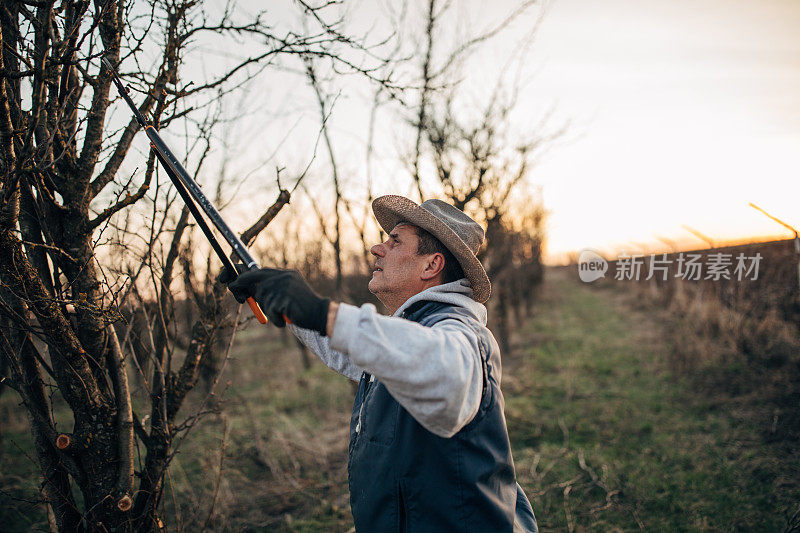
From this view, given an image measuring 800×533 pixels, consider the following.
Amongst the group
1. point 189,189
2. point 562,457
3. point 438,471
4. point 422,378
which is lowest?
point 562,457

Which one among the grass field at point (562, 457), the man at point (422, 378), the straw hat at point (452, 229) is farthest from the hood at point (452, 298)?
the grass field at point (562, 457)

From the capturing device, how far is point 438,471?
1.58 metres

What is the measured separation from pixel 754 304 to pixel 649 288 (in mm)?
9412

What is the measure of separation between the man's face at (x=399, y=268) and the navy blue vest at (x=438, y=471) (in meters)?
0.36

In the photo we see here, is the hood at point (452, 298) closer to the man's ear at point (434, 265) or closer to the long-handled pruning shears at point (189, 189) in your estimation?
the man's ear at point (434, 265)

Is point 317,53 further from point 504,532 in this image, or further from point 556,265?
point 556,265

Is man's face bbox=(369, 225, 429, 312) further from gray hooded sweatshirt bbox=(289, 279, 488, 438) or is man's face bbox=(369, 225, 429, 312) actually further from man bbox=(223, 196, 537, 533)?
gray hooded sweatshirt bbox=(289, 279, 488, 438)

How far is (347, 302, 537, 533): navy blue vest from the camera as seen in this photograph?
5.15 feet

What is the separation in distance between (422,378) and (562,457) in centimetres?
497
